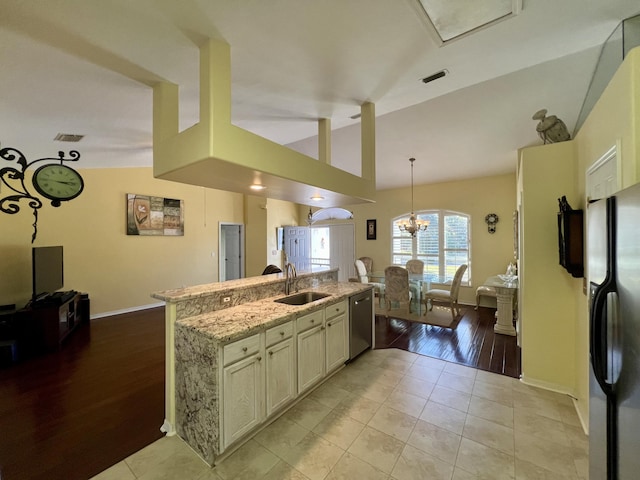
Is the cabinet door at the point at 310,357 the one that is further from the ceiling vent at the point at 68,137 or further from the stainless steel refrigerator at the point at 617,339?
the ceiling vent at the point at 68,137

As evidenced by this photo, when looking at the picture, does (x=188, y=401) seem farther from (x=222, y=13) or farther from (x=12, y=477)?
(x=222, y=13)

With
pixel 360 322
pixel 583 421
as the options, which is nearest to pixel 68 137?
pixel 360 322

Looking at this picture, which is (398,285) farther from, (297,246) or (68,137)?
(68,137)

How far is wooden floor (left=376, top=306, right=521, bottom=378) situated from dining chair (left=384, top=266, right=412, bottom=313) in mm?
445

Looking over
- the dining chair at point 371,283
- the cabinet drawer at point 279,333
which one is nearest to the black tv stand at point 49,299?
the cabinet drawer at point 279,333

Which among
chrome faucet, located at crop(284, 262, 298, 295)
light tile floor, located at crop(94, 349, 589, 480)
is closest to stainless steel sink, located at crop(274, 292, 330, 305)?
chrome faucet, located at crop(284, 262, 298, 295)

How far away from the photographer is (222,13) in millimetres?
Answer: 1340

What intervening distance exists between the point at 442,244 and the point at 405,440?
5033 millimetres

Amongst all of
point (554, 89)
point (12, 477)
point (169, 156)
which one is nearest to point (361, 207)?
point (554, 89)

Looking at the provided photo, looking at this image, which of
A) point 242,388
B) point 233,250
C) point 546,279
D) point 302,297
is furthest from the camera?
point 233,250

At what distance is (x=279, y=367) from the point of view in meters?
2.11

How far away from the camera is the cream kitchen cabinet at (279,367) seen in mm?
2025

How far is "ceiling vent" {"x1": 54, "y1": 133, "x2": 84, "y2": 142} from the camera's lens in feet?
7.88

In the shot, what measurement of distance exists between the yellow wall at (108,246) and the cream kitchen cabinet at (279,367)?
490cm
